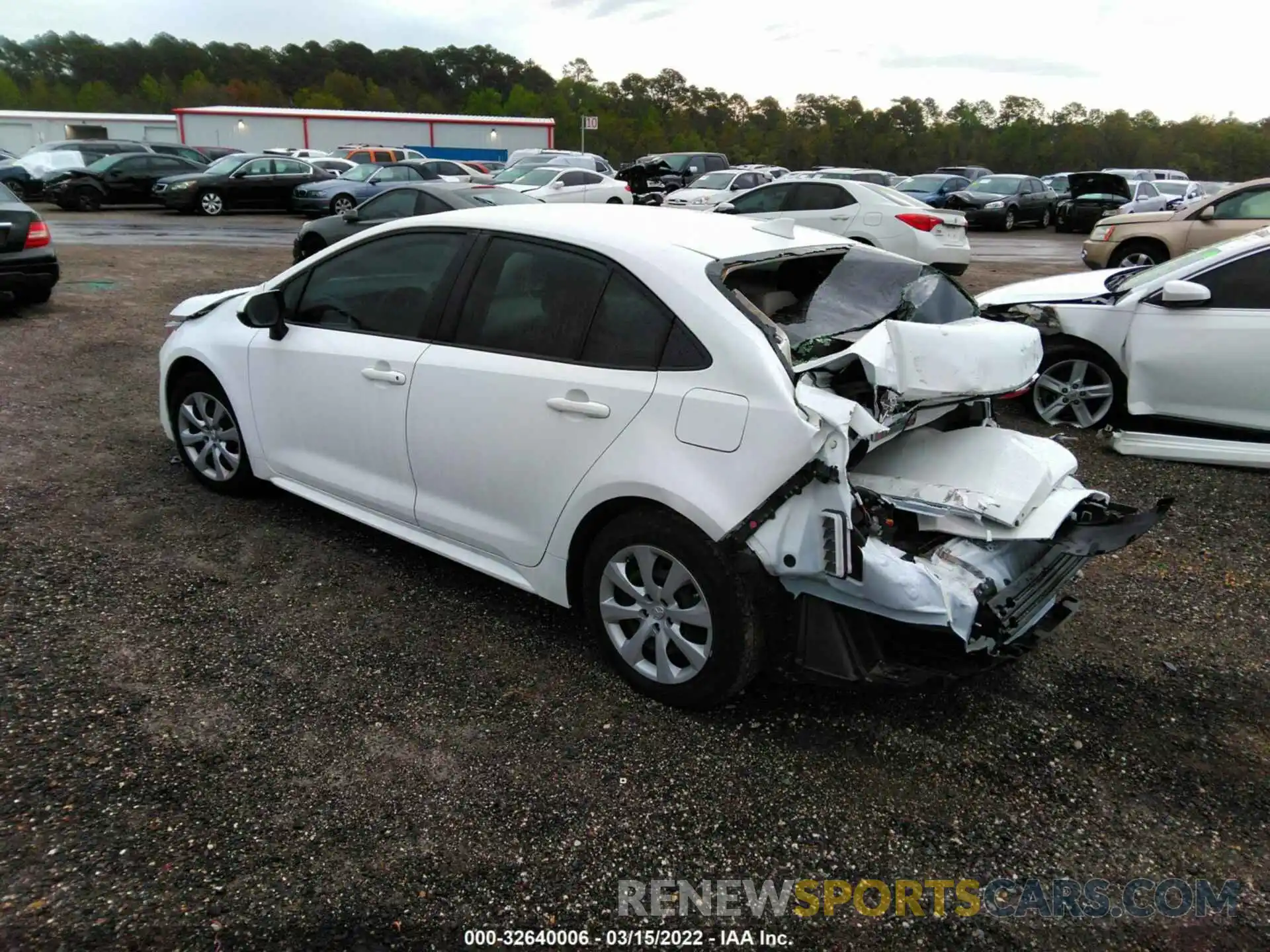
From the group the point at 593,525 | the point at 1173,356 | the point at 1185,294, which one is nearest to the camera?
the point at 593,525

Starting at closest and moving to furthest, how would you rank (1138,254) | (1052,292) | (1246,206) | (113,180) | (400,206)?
(1052,292)
(1246,206)
(1138,254)
(400,206)
(113,180)

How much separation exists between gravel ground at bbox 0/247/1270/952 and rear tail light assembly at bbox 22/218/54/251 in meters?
5.99

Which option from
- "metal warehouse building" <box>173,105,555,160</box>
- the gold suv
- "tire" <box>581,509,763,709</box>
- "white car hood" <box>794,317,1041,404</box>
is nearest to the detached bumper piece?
"tire" <box>581,509,763,709</box>

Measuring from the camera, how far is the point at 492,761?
291 cm

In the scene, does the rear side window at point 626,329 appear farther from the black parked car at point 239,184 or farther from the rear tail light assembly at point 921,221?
Answer: the black parked car at point 239,184

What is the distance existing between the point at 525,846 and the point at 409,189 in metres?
11.0

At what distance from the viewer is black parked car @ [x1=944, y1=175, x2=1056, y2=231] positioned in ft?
80.2

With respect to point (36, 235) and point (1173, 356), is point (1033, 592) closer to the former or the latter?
point (1173, 356)

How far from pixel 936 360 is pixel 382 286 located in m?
2.37

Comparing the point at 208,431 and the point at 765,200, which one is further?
the point at 765,200

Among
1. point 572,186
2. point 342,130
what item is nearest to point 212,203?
point 572,186

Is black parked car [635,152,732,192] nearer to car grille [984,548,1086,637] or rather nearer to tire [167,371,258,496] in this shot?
tire [167,371,258,496]

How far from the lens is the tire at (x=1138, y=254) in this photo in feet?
38.6

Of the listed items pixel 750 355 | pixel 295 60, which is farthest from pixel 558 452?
pixel 295 60
